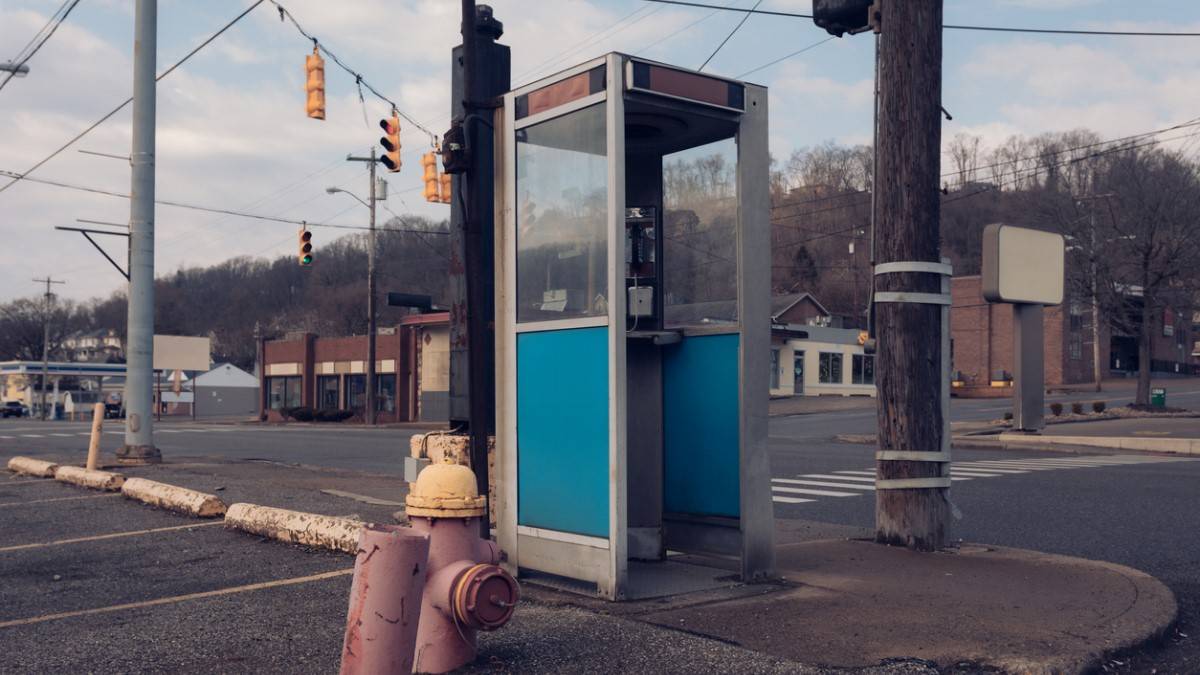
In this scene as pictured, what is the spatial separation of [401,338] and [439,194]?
108ft

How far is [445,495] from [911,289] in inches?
169

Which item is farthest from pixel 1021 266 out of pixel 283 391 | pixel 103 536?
pixel 283 391

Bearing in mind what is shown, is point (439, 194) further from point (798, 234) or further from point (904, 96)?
point (798, 234)

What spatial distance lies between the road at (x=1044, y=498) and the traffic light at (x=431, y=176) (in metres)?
5.70

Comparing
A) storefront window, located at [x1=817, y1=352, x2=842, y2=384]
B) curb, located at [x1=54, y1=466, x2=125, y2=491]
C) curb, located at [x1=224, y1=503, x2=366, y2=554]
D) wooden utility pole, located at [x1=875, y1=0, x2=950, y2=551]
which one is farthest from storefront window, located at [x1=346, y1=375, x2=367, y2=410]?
wooden utility pole, located at [x1=875, y1=0, x2=950, y2=551]

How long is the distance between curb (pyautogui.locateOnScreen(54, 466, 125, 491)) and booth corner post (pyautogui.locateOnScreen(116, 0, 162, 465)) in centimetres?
241

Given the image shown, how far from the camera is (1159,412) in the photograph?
34812mm

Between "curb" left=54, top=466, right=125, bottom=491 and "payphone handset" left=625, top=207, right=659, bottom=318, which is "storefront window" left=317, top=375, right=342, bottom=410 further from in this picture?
"payphone handset" left=625, top=207, right=659, bottom=318

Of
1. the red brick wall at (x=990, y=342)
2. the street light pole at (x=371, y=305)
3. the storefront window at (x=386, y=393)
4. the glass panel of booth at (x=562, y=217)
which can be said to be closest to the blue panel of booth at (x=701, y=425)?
the glass panel of booth at (x=562, y=217)

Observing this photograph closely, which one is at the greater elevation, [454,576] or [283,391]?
[454,576]

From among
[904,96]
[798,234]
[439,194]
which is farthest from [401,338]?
[904,96]

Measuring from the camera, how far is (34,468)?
15.3 m

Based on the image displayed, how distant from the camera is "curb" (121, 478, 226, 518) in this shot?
32.6 feet

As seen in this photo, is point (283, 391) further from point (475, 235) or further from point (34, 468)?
point (475, 235)
